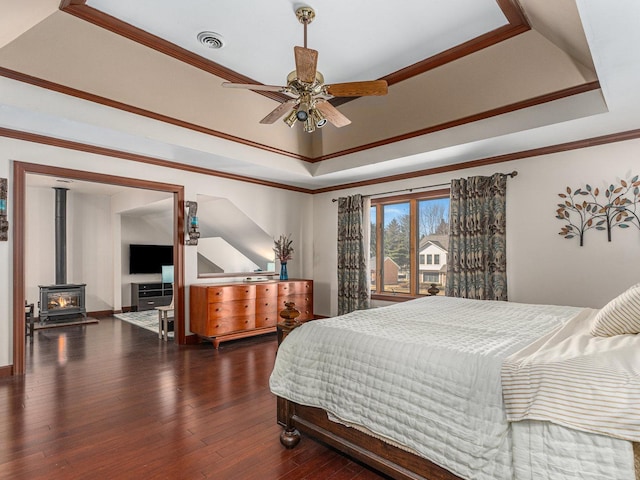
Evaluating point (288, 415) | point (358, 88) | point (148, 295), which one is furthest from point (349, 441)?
point (148, 295)

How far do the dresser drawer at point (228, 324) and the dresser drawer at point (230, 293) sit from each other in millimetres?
258

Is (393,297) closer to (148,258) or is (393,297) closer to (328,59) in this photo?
(328,59)

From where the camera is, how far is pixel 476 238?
4.39 m

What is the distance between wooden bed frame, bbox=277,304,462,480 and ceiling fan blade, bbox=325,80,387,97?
1580 millimetres

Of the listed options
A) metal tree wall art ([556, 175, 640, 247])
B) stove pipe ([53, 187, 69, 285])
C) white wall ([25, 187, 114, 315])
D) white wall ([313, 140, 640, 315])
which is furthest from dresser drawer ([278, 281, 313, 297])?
stove pipe ([53, 187, 69, 285])

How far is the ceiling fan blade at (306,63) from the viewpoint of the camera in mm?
2348

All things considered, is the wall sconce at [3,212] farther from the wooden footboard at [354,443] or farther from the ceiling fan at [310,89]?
the wooden footboard at [354,443]

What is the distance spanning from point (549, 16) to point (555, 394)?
8.90 ft

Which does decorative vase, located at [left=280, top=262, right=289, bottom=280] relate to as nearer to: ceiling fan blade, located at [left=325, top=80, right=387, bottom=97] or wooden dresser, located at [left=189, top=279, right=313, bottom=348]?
wooden dresser, located at [left=189, top=279, right=313, bottom=348]

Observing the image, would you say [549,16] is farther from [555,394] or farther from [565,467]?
[565,467]

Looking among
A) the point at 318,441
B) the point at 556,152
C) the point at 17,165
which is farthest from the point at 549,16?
the point at 17,165

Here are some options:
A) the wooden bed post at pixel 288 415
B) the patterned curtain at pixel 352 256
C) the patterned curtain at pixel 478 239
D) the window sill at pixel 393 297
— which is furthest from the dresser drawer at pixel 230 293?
the patterned curtain at pixel 478 239

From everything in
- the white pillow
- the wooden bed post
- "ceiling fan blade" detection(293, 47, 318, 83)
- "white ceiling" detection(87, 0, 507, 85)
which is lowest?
the wooden bed post

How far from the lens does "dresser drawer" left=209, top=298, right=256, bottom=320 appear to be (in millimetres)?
4621
